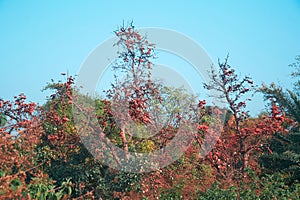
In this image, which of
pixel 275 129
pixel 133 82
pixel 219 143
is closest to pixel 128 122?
pixel 133 82

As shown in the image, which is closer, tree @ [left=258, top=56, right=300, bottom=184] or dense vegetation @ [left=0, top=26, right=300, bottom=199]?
dense vegetation @ [left=0, top=26, right=300, bottom=199]

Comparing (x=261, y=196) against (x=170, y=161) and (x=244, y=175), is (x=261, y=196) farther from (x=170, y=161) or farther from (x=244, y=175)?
(x=170, y=161)

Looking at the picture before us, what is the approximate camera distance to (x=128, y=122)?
7.55 m

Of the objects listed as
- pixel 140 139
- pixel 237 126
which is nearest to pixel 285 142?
pixel 237 126

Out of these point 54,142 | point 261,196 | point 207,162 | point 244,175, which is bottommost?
point 261,196

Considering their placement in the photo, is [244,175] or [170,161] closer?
[244,175]

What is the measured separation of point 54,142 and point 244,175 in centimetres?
323

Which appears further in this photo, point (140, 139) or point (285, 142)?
point (285, 142)

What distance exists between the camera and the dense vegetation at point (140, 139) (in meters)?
7.03

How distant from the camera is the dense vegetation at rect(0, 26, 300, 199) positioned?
7.03 metres

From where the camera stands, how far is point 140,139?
794 cm

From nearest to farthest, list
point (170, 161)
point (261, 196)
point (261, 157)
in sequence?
point (261, 196), point (170, 161), point (261, 157)

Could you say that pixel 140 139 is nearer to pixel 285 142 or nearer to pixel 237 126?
pixel 237 126

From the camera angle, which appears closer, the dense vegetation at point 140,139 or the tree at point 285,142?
the dense vegetation at point 140,139
